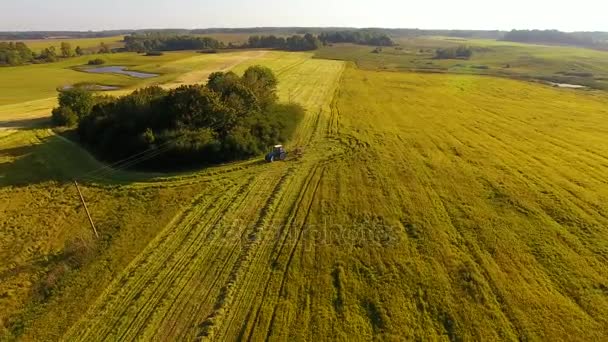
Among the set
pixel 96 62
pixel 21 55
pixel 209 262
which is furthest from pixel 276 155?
pixel 21 55

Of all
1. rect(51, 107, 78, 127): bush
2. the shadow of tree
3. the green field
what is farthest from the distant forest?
the green field

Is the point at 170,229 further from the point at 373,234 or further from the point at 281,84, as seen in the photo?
the point at 281,84

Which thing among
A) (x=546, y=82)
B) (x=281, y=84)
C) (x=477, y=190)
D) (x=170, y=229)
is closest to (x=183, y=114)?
(x=170, y=229)

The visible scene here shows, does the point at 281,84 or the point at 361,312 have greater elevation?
the point at 281,84

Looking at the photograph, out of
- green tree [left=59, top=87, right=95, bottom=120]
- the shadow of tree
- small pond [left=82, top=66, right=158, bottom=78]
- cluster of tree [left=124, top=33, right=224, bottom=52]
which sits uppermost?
cluster of tree [left=124, top=33, right=224, bottom=52]

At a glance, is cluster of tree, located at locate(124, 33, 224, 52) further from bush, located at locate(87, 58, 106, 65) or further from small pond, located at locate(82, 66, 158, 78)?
small pond, located at locate(82, 66, 158, 78)

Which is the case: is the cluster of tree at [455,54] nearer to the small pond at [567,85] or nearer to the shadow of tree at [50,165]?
the small pond at [567,85]
